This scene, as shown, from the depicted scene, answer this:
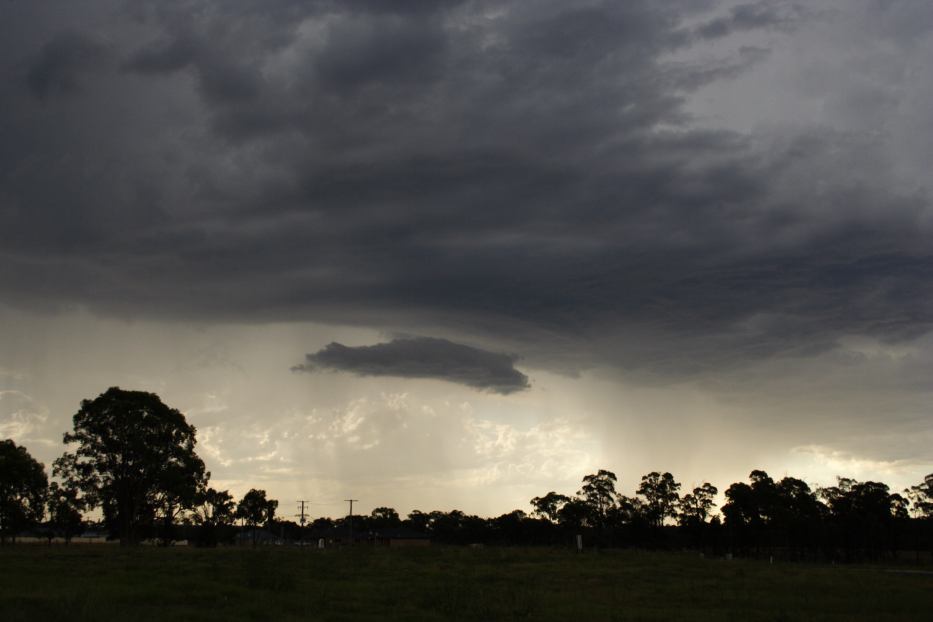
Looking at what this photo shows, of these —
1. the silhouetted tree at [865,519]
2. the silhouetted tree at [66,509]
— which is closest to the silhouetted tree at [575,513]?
the silhouetted tree at [865,519]

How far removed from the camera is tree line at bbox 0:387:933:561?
79.3 metres

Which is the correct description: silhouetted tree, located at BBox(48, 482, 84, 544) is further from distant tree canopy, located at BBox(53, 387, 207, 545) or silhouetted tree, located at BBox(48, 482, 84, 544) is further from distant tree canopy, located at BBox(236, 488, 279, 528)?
distant tree canopy, located at BBox(236, 488, 279, 528)

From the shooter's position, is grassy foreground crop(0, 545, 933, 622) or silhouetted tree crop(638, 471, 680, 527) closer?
grassy foreground crop(0, 545, 933, 622)

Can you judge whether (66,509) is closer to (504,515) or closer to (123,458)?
(123,458)

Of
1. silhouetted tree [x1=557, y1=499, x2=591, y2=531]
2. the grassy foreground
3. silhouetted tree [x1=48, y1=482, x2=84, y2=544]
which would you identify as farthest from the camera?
silhouetted tree [x1=557, y1=499, x2=591, y2=531]

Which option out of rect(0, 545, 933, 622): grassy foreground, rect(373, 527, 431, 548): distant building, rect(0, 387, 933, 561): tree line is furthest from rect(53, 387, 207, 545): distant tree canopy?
rect(373, 527, 431, 548): distant building

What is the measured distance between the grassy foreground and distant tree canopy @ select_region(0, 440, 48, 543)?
45.7 m

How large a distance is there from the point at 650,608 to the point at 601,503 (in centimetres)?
11811

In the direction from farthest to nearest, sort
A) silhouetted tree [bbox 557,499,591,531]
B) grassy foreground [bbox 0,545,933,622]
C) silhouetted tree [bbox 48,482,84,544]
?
1. silhouetted tree [bbox 557,499,591,531]
2. silhouetted tree [bbox 48,482,84,544]
3. grassy foreground [bbox 0,545,933,622]

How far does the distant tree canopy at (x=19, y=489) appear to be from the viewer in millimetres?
90125

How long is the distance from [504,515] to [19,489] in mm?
106678

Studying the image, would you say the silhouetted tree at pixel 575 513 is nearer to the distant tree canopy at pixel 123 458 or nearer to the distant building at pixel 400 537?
the distant building at pixel 400 537

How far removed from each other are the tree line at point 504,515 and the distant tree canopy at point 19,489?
16 cm

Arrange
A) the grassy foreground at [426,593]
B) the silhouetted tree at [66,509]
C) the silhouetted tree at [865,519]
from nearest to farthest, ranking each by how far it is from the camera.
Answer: the grassy foreground at [426,593]
the silhouetted tree at [66,509]
the silhouetted tree at [865,519]
